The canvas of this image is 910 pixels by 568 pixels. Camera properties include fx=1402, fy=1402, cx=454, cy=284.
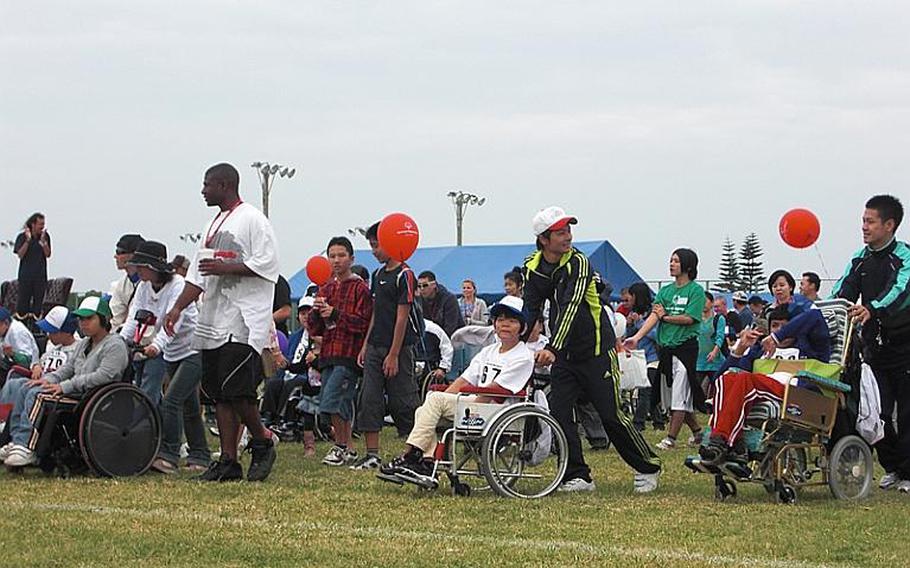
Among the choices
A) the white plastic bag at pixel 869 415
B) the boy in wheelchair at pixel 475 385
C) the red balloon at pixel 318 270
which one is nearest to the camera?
the boy in wheelchair at pixel 475 385

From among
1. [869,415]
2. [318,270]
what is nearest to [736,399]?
[869,415]

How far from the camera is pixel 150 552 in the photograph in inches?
247

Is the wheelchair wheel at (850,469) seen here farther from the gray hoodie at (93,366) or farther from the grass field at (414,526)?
the gray hoodie at (93,366)

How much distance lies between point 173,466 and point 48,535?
3.47 metres

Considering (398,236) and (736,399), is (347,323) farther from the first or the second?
(736,399)

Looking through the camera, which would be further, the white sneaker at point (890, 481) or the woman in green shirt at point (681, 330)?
the woman in green shirt at point (681, 330)

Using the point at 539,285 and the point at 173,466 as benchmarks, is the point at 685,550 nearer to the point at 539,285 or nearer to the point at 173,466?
the point at 539,285

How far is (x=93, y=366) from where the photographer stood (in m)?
9.91

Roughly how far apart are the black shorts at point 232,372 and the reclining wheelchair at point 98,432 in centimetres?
84

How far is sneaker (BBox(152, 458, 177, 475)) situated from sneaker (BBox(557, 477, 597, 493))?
288cm

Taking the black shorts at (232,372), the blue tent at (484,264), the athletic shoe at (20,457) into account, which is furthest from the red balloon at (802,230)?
the blue tent at (484,264)

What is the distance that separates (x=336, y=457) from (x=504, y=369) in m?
2.52

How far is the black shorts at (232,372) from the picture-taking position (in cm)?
912

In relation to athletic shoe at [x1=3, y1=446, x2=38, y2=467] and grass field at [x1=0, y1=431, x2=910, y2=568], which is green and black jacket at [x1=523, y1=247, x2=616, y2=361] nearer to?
grass field at [x1=0, y1=431, x2=910, y2=568]
